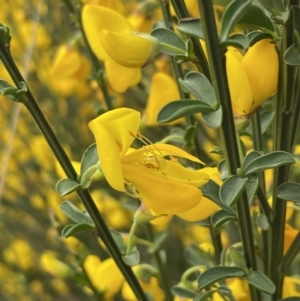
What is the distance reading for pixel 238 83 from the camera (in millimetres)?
449

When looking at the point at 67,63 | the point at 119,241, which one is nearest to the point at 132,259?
the point at 119,241

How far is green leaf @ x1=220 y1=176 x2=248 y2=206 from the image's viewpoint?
0.41 meters

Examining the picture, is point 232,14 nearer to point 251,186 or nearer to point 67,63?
point 251,186

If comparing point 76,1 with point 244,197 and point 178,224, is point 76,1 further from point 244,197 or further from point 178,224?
point 178,224

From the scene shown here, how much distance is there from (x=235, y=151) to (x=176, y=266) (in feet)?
3.77

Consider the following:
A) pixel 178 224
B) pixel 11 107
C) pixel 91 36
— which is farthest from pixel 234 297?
pixel 11 107

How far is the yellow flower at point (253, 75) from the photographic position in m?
→ 0.44

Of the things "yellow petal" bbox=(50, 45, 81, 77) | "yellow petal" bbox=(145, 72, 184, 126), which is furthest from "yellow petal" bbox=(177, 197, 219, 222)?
"yellow petal" bbox=(50, 45, 81, 77)

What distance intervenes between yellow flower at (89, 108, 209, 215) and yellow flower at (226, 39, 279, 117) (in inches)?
2.5

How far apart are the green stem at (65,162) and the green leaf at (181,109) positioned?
12 cm

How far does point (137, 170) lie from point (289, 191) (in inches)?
4.6

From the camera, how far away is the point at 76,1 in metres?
0.77

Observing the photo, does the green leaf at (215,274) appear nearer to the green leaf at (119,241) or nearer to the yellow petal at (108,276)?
the green leaf at (119,241)

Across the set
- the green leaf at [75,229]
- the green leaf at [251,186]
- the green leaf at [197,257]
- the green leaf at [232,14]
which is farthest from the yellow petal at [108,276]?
the green leaf at [232,14]
